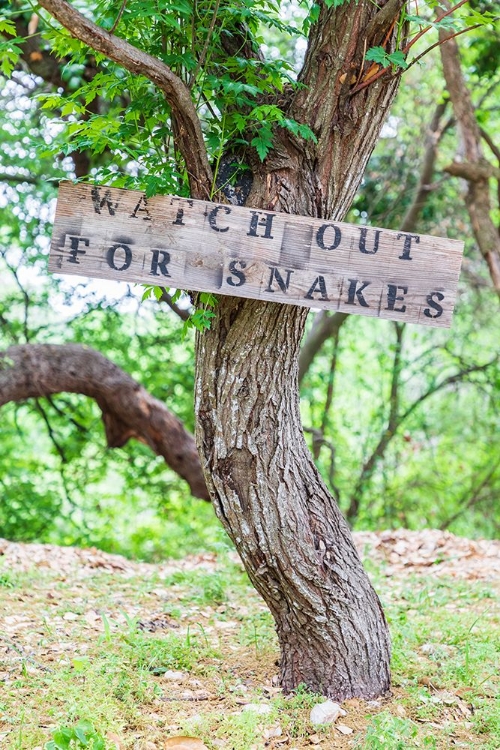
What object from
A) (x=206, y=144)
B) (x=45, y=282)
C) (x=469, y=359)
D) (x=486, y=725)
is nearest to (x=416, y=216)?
(x=469, y=359)

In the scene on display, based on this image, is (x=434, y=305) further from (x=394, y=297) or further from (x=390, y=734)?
(x=390, y=734)

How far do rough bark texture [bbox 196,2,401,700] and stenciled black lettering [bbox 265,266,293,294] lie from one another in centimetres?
28

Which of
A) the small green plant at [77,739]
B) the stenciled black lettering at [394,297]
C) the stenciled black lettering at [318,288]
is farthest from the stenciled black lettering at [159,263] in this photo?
the small green plant at [77,739]

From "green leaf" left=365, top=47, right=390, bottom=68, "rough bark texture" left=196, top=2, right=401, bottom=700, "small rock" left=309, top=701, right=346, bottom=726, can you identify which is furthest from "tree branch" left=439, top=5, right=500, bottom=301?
"small rock" left=309, top=701, right=346, bottom=726

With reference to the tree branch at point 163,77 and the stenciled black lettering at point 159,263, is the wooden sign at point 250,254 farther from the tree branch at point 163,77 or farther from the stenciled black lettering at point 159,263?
the tree branch at point 163,77

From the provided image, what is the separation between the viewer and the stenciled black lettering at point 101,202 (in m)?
2.36

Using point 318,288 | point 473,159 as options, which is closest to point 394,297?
point 318,288

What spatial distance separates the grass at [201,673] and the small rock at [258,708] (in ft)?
0.04

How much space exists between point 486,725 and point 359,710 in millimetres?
450

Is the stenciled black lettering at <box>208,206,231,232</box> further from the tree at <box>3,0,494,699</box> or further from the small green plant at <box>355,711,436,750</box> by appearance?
the small green plant at <box>355,711,436,750</box>

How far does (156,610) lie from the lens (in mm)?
3695

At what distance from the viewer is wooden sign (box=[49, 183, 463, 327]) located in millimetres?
2342

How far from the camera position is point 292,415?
2.80 metres

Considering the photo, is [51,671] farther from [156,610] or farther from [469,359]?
[469,359]
